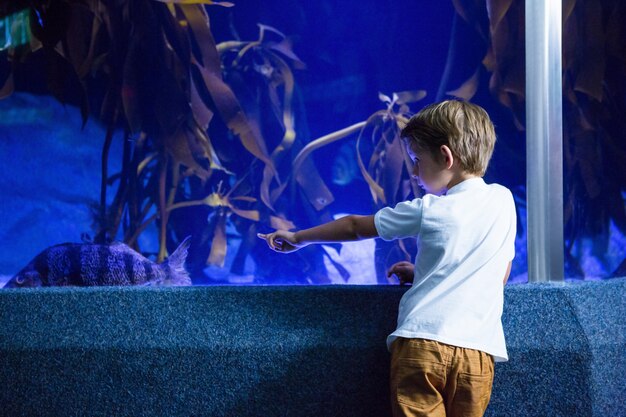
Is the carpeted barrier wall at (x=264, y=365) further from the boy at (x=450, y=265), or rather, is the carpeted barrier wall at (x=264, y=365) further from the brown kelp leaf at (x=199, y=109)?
the brown kelp leaf at (x=199, y=109)

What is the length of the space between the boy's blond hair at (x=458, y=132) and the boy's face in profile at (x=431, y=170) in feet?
0.04

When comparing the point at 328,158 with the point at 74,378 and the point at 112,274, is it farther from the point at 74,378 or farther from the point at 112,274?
the point at 74,378

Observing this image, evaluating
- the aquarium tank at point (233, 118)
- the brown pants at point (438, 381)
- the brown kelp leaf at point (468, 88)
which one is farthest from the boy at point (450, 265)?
the brown kelp leaf at point (468, 88)

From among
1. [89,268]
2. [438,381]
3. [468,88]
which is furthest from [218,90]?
[438,381]

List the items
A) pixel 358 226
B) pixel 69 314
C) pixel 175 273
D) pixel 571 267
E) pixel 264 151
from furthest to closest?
pixel 264 151 < pixel 175 273 < pixel 571 267 < pixel 69 314 < pixel 358 226

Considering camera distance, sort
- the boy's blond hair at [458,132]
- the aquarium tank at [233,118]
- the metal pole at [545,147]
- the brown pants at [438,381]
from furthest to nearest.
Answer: the aquarium tank at [233,118] → the metal pole at [545,147] → the boy's blond hair at [458,132] → the brown pants at [438,381]

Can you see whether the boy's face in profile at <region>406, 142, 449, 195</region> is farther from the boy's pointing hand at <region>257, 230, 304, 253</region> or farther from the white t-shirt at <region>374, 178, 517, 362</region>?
the boy's pointing hand at <region>257, 230, 304, 253</region>

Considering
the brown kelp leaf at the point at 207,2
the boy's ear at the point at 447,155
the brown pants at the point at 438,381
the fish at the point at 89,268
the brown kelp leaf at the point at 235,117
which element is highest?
the brown kelp leaf at the point at 207,2

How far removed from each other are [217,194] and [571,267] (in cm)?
125

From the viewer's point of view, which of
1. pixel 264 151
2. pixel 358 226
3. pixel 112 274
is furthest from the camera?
pixel 264 151

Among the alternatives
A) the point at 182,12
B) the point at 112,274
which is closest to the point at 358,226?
the point at 112,274

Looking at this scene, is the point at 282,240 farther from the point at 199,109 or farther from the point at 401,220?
the point at 199,109

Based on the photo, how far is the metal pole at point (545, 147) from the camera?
147 centimetres

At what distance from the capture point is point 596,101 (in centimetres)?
192
